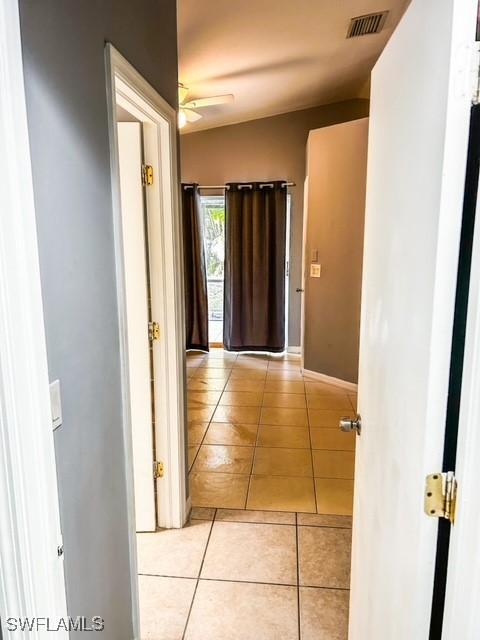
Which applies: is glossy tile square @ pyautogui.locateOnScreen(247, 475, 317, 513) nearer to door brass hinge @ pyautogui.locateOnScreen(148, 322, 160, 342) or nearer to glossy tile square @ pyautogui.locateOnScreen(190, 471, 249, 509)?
glossy tile square @ pyautogui.locateOnScreen(190, 471, 249, 509)

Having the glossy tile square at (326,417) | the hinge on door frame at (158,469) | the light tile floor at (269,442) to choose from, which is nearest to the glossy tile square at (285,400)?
the light tile floor at (269,442)

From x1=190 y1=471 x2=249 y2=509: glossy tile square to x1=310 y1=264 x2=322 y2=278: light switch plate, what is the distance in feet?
8.27

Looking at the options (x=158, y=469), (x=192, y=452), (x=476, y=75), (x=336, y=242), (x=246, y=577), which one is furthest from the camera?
(x=336, y=242)

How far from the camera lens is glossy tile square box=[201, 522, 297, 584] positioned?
1942mm

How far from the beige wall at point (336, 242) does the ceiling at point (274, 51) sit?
588mm

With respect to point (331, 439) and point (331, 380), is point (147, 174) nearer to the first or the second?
point (331, 439)

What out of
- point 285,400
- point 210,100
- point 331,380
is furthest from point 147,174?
point 331,380

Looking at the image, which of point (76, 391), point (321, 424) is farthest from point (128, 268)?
point (321, 424)

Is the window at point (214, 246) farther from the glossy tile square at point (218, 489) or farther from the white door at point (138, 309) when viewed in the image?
the white door at point (138, 309)

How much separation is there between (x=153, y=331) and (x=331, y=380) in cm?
292

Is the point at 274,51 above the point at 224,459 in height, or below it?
above

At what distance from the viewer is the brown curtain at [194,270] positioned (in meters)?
5.53

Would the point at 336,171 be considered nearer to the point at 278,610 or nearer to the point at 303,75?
the point at 303,75

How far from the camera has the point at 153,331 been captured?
208 cm
